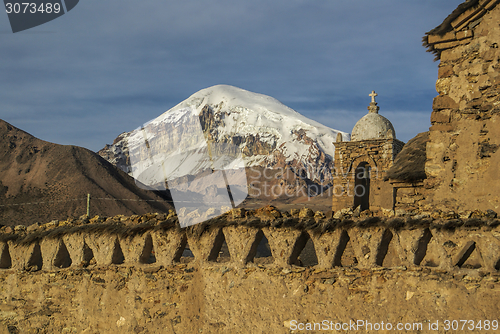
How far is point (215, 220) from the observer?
443 centimetres

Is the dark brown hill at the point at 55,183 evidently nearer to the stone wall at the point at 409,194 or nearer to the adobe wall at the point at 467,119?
the stone wall at the point at 409,194

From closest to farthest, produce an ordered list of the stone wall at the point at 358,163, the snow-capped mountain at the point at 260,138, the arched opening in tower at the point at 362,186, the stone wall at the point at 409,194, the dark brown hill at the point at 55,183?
the stone wall at the point at 409,194 < the dark brown hill at the point at 55,183 < the stone wall at the point at 358,163 < the arched opening in tower at the point at 362,186 < the snow-capped mountain at the point at 260,138

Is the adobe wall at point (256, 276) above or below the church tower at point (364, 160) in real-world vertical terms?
below

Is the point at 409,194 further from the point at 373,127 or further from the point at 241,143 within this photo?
the point at 241,143

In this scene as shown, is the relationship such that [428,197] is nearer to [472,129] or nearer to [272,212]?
[472,129]

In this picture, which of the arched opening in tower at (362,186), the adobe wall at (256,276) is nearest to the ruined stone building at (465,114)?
the adobe wall at (256,276)

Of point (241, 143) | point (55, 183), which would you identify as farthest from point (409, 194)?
point (241, 143)

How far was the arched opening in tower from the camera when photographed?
59.3 feet

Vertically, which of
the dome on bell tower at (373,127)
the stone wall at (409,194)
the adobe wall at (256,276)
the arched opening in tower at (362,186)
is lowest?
the adobe wall at (256,276)

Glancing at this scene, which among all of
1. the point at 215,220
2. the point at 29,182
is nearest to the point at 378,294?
the point at 215,220

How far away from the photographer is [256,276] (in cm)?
421

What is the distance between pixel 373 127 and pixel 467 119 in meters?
12.6

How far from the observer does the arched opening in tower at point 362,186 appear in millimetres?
18062

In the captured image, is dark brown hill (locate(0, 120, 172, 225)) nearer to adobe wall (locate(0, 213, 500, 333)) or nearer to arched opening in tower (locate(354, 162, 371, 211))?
arched opening in tower (locate(354, 162, 371, 211))
